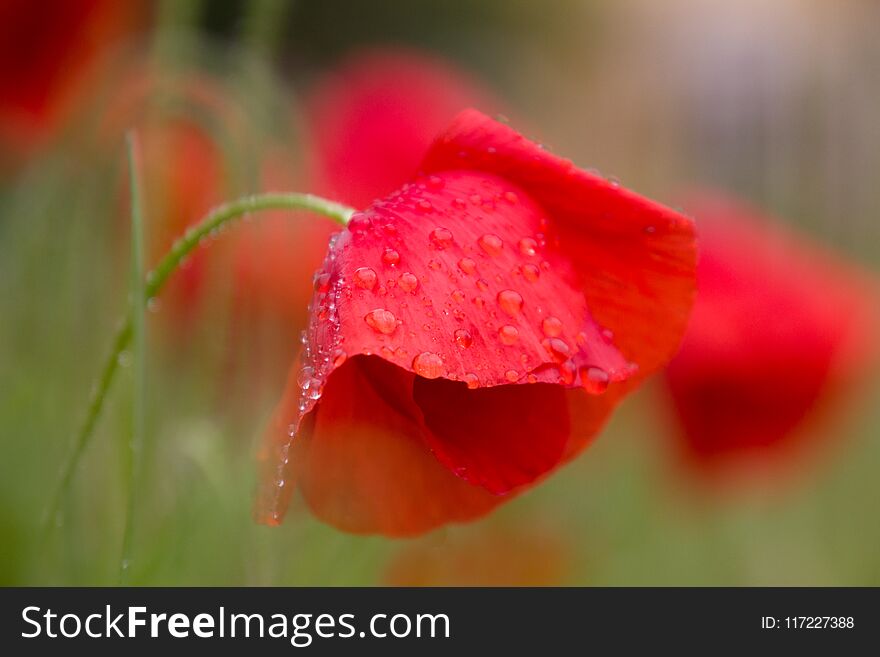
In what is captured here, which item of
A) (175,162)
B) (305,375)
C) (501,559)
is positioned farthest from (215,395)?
(305,375)

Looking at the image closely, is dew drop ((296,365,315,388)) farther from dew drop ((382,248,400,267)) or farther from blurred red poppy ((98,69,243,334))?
blurred red poppy ((98,69,243,334))

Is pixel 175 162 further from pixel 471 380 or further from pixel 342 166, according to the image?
pixel 471 380

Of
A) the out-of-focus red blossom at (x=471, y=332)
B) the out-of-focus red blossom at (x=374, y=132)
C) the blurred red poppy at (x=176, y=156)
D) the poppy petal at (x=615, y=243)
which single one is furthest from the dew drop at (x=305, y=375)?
the out-of-focus red blossom at (x=374, y=132)

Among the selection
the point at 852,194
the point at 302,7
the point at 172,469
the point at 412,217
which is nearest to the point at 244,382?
the point at 172,469

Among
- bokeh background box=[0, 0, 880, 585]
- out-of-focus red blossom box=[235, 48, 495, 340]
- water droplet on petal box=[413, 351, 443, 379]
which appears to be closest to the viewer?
water droplet on petal box=[413, 351, 443, 379]

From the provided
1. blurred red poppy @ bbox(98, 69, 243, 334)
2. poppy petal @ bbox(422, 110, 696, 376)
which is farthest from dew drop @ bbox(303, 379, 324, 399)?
blurred red poppy @ bbox(98, 69, 243, 334)

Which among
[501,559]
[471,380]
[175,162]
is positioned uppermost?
[175,162]
